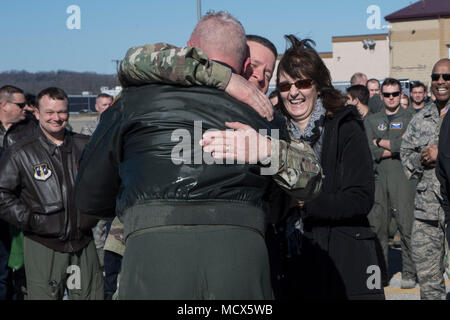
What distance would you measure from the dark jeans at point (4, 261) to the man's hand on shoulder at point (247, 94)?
5.02 meters

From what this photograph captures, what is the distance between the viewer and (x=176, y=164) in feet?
8.70

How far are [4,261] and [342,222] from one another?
436cm

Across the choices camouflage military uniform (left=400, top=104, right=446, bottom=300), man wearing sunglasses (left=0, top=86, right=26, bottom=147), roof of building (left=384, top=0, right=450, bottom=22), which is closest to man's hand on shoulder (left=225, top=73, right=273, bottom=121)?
camouflage military uniform (left=400, top=104, right=446, bottom=300)

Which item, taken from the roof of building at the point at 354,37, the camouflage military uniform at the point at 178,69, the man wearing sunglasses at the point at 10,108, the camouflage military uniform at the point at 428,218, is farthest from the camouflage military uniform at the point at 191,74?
the roof of building at the point at 354,37

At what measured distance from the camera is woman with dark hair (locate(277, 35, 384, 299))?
13.0 feet

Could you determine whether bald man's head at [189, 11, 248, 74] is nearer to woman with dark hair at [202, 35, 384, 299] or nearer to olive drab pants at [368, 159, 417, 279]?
woman with dark hair at [202, 35, 384, 299]

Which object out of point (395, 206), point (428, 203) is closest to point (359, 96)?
point (395, 206)

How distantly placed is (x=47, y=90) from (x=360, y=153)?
136 inches

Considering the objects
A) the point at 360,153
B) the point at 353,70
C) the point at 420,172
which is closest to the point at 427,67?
the point at 353,70

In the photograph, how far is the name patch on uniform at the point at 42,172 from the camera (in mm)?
5801

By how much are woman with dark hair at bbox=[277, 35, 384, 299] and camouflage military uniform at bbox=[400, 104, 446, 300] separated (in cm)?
299

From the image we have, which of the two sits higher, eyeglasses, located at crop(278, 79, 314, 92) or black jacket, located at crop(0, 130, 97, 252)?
eyeglasses, located at crop(278, 79, 314, 92)

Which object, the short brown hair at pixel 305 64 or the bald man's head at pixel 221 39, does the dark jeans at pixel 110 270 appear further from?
the bald man's head at pixel 221 39
